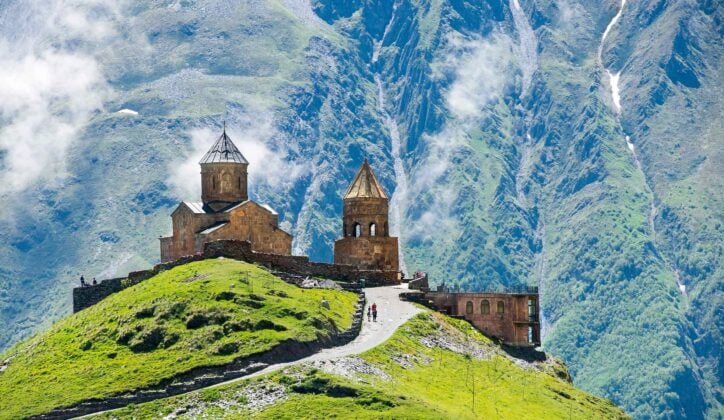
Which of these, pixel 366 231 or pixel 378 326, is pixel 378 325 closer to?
pixel 378 326

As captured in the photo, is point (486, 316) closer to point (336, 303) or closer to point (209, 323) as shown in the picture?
point (336, 303)

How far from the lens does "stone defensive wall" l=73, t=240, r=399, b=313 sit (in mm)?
144000

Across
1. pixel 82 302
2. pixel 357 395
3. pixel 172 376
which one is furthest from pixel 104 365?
pixel 82 302

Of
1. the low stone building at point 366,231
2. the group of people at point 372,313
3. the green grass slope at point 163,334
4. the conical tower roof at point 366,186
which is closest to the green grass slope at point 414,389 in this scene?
the group of people at point 372,313

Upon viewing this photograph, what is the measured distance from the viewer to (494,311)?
152 metres

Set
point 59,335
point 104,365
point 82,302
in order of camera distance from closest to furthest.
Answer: point 104,365 < point 59,335 < point 82,302

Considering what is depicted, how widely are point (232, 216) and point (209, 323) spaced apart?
29483mm

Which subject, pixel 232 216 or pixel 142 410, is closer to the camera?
pixel 142 410

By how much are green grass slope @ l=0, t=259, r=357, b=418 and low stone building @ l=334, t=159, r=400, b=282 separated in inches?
790

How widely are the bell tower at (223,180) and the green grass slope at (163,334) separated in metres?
18.8

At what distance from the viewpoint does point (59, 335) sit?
134375mm

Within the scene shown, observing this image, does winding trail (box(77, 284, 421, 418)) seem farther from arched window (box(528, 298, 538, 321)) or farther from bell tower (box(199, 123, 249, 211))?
bell tower (box(199, 123, 249, 211))

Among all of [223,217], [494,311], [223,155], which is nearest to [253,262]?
[223,217]

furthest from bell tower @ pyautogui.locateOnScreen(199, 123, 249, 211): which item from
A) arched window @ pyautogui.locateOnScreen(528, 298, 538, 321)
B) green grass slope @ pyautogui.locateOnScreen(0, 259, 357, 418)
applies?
arched window @ pyautogui.locateOnScreen(528, 298, 538, 321)
